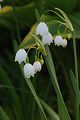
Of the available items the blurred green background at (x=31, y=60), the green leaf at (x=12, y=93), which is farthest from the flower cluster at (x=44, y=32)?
the green leaf at (x=12, y=93)

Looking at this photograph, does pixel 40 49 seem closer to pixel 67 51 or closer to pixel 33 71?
pixel 33 71

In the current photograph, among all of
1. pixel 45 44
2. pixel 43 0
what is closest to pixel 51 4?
pixel 43 0

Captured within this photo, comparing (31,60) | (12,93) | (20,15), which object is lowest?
(12,93)

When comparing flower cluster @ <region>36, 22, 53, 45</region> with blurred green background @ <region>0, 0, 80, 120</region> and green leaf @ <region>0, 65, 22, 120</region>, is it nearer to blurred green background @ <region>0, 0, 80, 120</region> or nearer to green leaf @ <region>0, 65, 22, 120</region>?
blurred green background @ <region>0, 0, 80, 120</region>

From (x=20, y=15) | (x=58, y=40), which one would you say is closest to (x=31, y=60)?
(x=20, y=15)

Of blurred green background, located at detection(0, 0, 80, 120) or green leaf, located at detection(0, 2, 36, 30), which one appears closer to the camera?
blurred green background, located at detection(0, 0, 80, 120)

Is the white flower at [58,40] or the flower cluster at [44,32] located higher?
the flower cluster at [44,32]

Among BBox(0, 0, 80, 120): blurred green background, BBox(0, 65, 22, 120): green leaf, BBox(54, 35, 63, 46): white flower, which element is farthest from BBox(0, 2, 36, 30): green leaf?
BBox(54, 35, 63, 46): white flower

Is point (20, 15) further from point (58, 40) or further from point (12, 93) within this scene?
point (58, 40)

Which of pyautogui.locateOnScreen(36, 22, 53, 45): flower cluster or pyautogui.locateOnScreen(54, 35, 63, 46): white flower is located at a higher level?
pyautogui.locateOnScreen(36, 22, 53, 45): flower cluster

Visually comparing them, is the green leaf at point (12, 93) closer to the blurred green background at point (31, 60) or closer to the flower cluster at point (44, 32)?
the blurred green background at point (31, 60)
